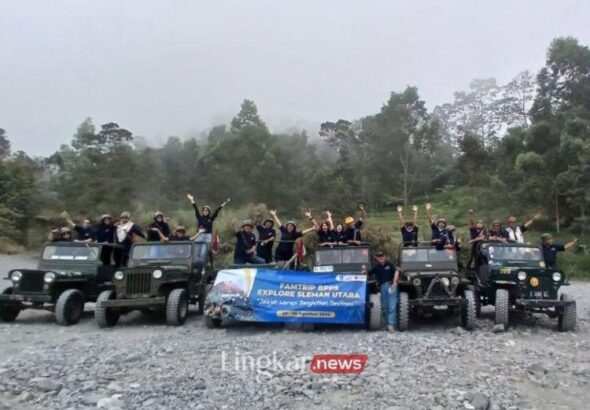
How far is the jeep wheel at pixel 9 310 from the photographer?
1212 centimetres

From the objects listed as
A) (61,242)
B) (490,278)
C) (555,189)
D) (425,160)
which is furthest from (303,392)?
(425,160)

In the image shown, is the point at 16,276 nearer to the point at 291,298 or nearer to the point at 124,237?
the point at 124,237

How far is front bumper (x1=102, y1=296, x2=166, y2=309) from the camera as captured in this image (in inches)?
442

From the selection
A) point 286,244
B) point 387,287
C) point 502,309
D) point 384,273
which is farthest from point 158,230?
point 502,309

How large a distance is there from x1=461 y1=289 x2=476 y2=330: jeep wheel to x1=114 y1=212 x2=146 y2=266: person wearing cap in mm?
7233

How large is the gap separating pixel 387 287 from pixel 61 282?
6660 mm

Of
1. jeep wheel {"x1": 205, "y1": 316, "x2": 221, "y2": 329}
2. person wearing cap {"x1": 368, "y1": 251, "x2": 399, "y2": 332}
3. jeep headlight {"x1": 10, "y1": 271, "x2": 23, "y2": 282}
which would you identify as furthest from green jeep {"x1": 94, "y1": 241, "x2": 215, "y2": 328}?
person wearing cap {"x1": 368, "y1": 251, "x2": 399, "y2": 332}

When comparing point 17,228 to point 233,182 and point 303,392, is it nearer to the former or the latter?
point 233,182

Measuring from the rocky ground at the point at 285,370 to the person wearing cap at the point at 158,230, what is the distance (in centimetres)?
296

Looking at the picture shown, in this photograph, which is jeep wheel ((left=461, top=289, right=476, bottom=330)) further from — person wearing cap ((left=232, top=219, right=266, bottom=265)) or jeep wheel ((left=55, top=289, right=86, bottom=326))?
jeep wheel ((left=55, top=289, right=86, bottom=326))

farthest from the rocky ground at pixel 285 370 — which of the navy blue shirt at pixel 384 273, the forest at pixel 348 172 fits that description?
the forest at pixel 348 172

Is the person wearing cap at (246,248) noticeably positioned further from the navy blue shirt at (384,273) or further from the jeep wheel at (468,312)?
the jeep wheel at (468,312)

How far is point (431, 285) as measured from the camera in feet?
36.4

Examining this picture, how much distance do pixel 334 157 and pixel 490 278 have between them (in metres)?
35.1
